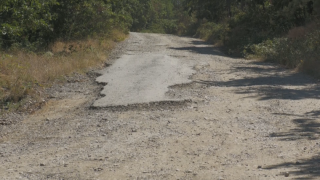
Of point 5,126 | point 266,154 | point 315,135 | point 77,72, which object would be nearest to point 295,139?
point 315,135

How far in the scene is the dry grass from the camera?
11617 millimetres

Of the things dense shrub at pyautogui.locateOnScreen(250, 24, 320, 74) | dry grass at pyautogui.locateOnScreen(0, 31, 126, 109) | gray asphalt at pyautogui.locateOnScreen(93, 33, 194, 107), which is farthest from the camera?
dense shrub at pyautogui.locateOnScreen(250, 24, 320, 74)

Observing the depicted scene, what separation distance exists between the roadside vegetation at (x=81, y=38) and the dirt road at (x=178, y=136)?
5.47 ft

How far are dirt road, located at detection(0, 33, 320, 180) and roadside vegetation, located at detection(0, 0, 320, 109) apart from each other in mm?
1668

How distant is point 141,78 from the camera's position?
13.6 m

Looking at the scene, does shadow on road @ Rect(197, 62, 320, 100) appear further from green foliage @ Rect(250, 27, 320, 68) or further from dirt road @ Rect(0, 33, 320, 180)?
green foliage @ Rect(250, 27, 320, 68)

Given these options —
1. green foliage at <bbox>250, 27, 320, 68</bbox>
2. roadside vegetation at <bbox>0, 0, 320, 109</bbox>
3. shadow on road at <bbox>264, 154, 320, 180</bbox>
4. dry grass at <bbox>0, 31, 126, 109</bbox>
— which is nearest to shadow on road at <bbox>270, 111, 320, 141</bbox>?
shadow on road at <bbox>264, 154, 320, 180</bbox>

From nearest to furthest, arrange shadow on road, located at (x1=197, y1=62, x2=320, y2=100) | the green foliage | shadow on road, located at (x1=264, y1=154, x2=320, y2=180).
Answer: shadow on road, located at (x1=264, y1=154, x2=320, y2=180) → shadow on road, located at (x1=197, y1=62, x2=320, y2=100) → the green foliage

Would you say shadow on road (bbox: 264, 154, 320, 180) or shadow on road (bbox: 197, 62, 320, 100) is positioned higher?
shadow on road (bbox: 264, 154, 320, 180)

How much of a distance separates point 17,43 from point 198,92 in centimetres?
955

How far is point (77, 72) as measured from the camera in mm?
15133

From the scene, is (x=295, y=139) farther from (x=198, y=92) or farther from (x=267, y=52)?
(x=267, y=52)

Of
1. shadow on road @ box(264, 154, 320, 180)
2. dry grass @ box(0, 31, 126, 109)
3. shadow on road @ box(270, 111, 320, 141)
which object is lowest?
dry grass @ box(0, 31, 126, 109)

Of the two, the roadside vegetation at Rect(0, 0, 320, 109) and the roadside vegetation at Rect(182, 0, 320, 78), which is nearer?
the roadside vegetation at Rect(0, 0, 320, 109)
